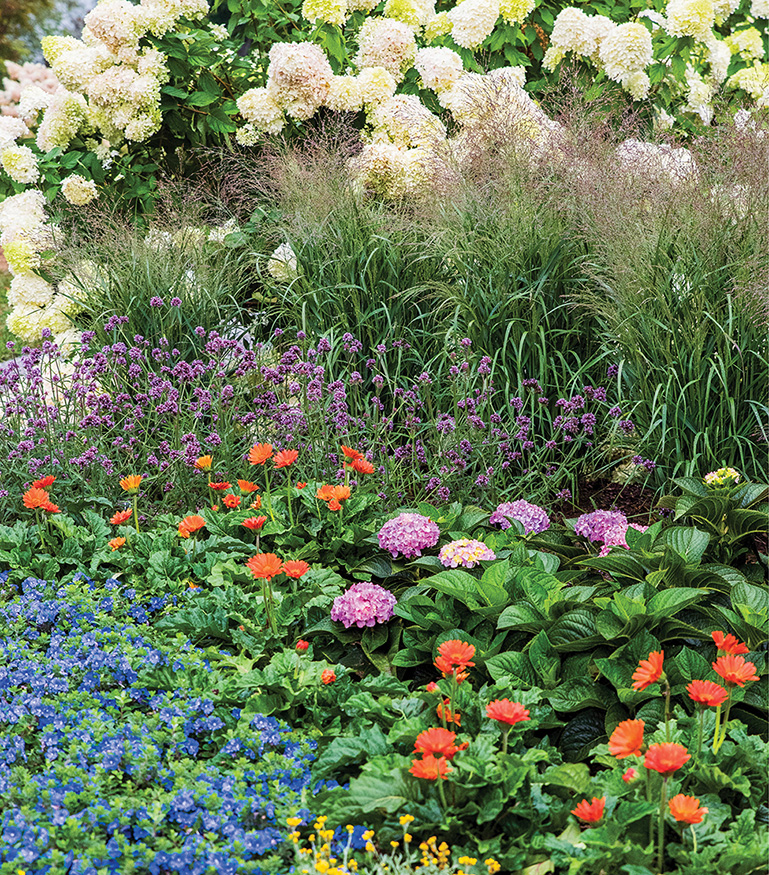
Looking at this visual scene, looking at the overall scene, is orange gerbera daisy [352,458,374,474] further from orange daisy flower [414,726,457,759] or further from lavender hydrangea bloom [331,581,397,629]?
orange daisy flower [414,726,457,759]

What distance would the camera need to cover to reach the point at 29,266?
526cm

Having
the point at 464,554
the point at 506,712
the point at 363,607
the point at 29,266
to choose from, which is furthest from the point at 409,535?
the point at 29,266

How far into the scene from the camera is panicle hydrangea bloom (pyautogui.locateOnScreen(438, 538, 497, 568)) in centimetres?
238

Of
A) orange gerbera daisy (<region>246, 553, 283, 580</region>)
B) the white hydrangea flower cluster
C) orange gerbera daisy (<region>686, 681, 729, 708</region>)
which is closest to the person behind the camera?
orange gerbera daisy (<region>686, 681, 729, 708</region>)

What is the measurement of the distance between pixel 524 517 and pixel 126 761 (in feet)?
4.62

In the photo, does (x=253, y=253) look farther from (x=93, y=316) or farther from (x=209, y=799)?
(x=209, y=799)

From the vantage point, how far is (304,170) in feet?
14.9

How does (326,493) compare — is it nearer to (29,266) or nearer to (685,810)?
(685,810)

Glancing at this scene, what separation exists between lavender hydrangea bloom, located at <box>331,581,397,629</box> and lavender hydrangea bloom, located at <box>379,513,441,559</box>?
23 centimetres

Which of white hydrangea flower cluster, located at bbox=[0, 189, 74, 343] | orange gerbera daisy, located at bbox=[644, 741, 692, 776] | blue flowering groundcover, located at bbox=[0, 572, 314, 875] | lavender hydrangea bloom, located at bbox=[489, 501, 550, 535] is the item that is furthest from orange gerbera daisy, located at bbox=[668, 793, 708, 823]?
white hydrangea flower cluster, located at bbox=[0, 189, 74, 343]

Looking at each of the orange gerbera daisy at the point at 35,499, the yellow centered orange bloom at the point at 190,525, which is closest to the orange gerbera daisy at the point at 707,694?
the yellow centered orange bloom at the point at 190,525

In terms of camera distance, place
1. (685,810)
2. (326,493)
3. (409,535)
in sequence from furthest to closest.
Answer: (326,493)
(409,535)
(685,810)

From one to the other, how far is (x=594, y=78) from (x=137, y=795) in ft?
17.1

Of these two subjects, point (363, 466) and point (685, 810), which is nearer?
point (685, 810)
